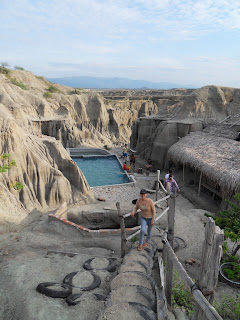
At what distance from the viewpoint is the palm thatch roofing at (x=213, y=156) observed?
13062 millimetres

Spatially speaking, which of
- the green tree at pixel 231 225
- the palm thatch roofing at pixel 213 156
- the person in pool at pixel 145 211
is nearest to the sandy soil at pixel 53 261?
the person in pool at pixel 145 211

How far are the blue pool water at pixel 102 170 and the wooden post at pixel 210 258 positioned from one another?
1676 cm

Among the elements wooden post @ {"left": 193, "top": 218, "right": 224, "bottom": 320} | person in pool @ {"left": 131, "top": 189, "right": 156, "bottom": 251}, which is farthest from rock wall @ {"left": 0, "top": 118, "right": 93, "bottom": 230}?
wooden post @ {"left": 193, "top": 218, "right": 224, "bottom": 320}

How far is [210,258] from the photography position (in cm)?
382

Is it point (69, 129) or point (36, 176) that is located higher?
point (36, 176)

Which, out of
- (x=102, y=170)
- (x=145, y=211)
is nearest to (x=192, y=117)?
(x=102, y=170)

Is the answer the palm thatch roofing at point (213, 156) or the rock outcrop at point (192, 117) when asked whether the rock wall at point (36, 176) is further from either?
the rock outcrop at point (192, 117)

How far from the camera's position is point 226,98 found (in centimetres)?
2548

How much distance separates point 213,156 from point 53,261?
485 inches

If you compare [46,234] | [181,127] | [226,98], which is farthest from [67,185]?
[226,98]

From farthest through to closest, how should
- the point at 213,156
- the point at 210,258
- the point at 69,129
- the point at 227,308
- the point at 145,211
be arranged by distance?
the point at 69,129 → the point at 213,156 → the point at 145,211 → the point at 227,308 → the point at 210,258

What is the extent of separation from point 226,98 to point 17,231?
939 inches

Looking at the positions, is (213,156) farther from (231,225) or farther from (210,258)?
(210,258)

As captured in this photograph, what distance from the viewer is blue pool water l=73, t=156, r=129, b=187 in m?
21.3
